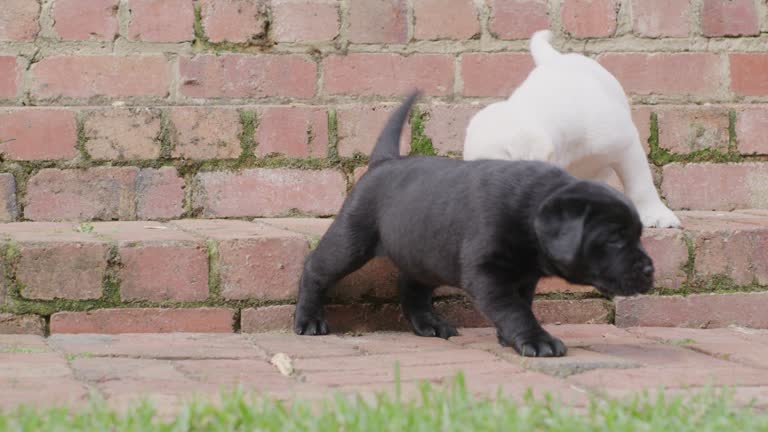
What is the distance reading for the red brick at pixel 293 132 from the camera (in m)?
4.31

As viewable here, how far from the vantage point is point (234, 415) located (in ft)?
7.14

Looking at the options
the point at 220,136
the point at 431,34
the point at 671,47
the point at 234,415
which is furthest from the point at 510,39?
the point at 234,415

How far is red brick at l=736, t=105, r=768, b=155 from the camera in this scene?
4535mm

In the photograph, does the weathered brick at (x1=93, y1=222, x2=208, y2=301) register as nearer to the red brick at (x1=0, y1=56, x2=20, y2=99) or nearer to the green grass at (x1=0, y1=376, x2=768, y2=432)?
the red brick at (x1=0, y1=56, x2=20, y2=99)

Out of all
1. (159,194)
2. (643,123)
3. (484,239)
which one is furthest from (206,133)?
(643,123)

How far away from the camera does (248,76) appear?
4426 millimetres

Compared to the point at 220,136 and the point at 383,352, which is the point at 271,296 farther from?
the point at 220,136

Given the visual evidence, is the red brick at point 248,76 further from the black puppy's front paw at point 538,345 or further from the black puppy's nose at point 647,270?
the black puppy's nose at point 647,270

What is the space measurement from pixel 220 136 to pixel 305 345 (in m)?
1.22

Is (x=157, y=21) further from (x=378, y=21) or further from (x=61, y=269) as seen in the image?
(x=61, y=269)

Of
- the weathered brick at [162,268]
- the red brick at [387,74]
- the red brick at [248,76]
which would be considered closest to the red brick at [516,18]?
the red brick at [387,74]

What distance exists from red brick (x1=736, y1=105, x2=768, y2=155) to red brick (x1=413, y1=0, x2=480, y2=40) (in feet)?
3.57

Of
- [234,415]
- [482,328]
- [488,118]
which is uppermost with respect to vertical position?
[488,118]

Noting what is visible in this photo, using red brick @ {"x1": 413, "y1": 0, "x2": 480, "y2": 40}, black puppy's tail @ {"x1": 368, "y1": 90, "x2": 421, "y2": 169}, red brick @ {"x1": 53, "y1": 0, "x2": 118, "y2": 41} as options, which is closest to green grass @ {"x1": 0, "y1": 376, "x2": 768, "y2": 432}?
black puppy's tail @ {"x1": 368, "y1": 90, "x2": 421, "y2": 169}
